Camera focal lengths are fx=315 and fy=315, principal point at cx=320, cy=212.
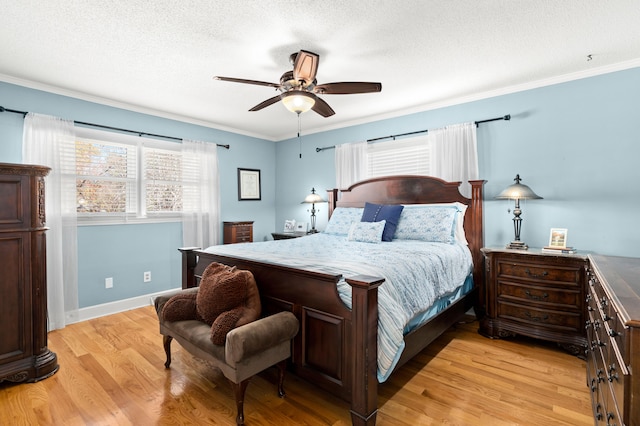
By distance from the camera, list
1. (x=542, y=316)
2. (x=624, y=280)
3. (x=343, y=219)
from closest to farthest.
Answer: (x=624, y=280)
(x=542, y=316)
(x=343, y=219)

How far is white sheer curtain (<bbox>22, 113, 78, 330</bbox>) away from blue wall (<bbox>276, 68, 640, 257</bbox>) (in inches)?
169

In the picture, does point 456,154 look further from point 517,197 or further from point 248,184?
point 248,184

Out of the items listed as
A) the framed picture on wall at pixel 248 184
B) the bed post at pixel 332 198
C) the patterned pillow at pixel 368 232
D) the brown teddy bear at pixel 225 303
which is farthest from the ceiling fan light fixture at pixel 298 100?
the framed picture on wall at pixel 248 184

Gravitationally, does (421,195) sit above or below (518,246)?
above

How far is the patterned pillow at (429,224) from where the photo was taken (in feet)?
10.7

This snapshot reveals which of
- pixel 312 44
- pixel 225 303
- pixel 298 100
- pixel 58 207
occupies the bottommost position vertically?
pixel 225 303

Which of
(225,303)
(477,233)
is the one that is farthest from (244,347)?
(477,233)

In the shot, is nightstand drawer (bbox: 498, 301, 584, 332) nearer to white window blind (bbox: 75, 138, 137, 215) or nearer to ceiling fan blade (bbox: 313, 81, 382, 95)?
ceiling fan blade (bbox: 313, 81, 382, 95)

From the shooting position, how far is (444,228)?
10.7 ft

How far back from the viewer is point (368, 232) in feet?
11.0

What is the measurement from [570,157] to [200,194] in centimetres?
444

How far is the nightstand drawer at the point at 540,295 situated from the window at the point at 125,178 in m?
4.07

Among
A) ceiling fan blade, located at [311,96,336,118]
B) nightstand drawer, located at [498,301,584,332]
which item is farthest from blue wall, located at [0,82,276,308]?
nightstand drawer, located at [498,301,584,332]

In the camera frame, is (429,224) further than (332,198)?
No
